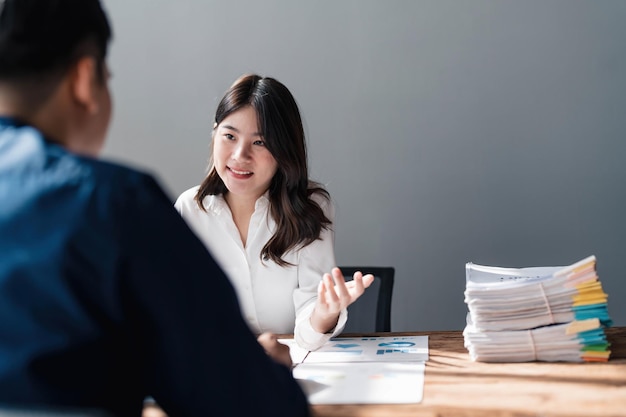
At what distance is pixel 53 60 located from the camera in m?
0.88

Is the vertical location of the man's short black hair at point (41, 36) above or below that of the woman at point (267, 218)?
above

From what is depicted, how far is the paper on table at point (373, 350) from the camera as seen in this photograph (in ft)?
5.58

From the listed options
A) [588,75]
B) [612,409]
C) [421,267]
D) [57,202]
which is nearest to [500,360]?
[612,409]

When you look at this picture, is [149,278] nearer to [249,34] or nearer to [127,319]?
[127,319]

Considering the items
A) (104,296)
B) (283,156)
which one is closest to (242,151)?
(283,156)

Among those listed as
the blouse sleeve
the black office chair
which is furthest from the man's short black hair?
the black office chair

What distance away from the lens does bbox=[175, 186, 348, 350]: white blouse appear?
7.42 feet

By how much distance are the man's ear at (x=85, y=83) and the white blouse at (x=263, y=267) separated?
1.30 metres

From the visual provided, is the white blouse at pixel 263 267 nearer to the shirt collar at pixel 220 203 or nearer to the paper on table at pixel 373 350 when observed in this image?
the shirt collar at pixel 220 203

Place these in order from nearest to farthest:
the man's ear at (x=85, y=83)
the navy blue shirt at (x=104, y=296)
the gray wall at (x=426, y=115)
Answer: the navy blue shirt at (x=104, y=296), the man's ear at (x=85, y=83), the gray wall at (x=426, y=115)

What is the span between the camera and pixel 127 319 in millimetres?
859

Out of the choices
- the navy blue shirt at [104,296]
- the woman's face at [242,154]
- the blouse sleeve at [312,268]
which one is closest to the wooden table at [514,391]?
the navy blue shirt at [104,296]

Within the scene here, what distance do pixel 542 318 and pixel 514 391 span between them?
0.28 metres

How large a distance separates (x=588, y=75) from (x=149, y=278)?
3123mm
